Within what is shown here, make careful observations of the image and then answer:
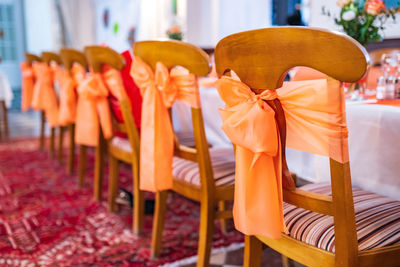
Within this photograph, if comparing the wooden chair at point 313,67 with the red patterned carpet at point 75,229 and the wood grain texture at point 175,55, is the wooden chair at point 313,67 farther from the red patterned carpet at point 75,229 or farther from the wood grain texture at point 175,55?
the red patterned carpet at point 75,229

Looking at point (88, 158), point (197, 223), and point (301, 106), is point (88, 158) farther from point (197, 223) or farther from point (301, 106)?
point (301, 106)

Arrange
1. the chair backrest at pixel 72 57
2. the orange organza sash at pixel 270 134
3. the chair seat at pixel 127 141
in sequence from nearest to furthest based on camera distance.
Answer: the orange organza sash at pixel 270 134 < the chair seat at pixel 127 141 < the chair backrest at pixel 72 57

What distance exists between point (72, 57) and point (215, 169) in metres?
1.53

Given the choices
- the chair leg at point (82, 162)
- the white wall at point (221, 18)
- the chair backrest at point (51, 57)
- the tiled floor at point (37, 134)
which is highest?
the white wall at point (221, 18)

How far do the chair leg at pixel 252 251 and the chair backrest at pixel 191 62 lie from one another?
0.98ft

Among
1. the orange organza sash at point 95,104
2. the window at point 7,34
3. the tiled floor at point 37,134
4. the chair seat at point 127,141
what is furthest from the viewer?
the window at point 7,34

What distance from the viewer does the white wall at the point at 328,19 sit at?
226 cm

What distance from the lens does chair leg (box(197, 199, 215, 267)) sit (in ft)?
4.90

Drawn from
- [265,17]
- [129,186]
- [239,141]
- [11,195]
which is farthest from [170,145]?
[265,17]

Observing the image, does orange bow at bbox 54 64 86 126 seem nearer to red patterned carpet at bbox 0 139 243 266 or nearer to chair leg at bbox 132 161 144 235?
red patterned carpet at bbox 0 139 243 266

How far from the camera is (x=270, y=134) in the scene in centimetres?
101

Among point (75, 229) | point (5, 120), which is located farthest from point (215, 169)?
point (5, 120)

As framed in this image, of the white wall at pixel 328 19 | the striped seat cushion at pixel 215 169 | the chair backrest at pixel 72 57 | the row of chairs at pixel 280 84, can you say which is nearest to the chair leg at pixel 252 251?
the row of chairs at pixel 280 84

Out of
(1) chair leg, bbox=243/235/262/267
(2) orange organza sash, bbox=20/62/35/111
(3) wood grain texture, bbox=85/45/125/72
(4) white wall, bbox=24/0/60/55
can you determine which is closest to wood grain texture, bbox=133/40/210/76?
(3) wood grain texture, bbox=85/45/125/72
